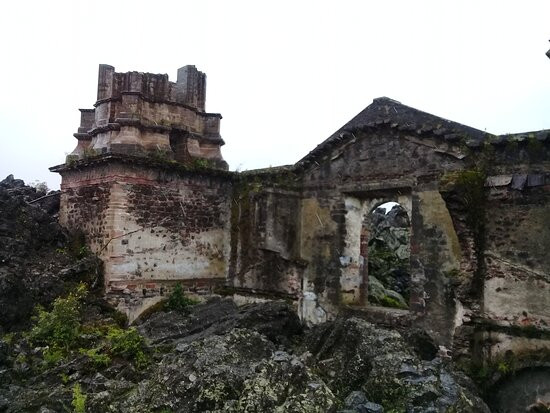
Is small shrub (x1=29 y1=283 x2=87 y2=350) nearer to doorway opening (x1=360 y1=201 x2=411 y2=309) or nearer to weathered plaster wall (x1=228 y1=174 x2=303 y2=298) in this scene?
weathered plaster wall (x1=228 y1=174 x2=303 y2=298)

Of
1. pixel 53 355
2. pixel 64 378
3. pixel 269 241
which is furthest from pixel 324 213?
pixel 64 378

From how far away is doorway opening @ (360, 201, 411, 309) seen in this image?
15.5m

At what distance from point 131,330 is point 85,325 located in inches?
82.3

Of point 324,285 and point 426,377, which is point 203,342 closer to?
point 426,377

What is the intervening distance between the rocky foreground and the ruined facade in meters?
1.04

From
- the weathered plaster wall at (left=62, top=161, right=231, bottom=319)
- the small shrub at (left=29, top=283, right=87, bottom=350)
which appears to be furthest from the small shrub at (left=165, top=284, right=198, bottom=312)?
the small shrub at (left=29, top=283, right=87, bottom=350)

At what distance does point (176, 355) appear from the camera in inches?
277

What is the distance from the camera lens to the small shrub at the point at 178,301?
13.2m

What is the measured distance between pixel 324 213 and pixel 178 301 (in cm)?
437

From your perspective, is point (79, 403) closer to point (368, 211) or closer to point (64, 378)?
point (64, 378)

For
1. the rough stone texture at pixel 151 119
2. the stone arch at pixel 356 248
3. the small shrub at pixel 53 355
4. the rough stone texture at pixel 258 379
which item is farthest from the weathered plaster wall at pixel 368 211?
the small shrub at pixel 53 355

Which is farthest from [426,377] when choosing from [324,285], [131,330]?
[324,285]

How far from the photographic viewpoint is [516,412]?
9219 millimetres

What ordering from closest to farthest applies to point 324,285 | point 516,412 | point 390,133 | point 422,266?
point 516,412 → point 422,266 → point 390,133 → point 324,285
